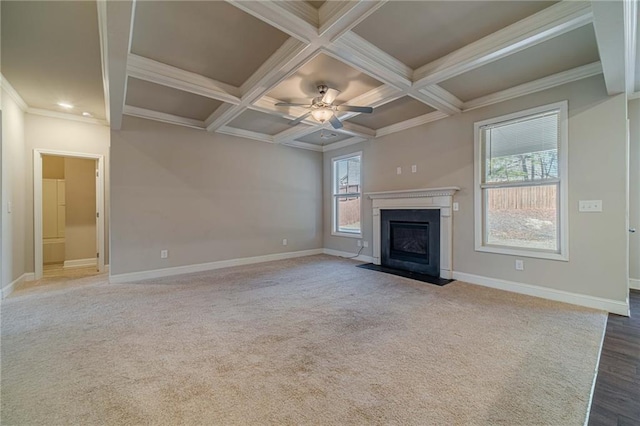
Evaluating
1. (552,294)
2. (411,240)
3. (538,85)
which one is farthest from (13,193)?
(552,294)

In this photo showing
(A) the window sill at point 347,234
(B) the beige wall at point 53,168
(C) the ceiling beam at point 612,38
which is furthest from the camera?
(A) the window sill at point 347,234

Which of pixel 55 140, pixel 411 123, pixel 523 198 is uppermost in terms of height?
pixel 411 123

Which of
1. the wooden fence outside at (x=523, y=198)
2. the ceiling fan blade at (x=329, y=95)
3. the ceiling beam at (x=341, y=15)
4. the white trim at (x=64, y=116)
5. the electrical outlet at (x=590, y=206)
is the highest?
the white trim at (x=64, y=116)

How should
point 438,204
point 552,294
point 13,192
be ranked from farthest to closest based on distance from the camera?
point 438,204, point 13,192, point 552,294

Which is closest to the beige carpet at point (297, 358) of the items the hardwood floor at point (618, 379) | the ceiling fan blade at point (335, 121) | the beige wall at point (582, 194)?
the hardwood floor at point (618, 379)

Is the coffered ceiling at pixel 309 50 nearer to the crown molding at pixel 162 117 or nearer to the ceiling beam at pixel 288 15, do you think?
the ceiling beam at pixel 288 15

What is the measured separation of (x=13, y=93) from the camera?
354cm

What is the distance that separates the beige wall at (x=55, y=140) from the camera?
414 cm

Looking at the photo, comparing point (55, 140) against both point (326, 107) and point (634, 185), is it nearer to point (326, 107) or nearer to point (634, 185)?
point (326, 107)

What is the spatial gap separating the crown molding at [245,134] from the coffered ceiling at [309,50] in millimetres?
975

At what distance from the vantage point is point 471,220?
13.1 feet

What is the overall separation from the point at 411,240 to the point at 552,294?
6.57 feet

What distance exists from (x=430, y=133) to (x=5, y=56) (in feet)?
17.8

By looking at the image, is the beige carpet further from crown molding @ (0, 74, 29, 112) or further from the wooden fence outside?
crown molding @ (0, 74, 29, 112)
